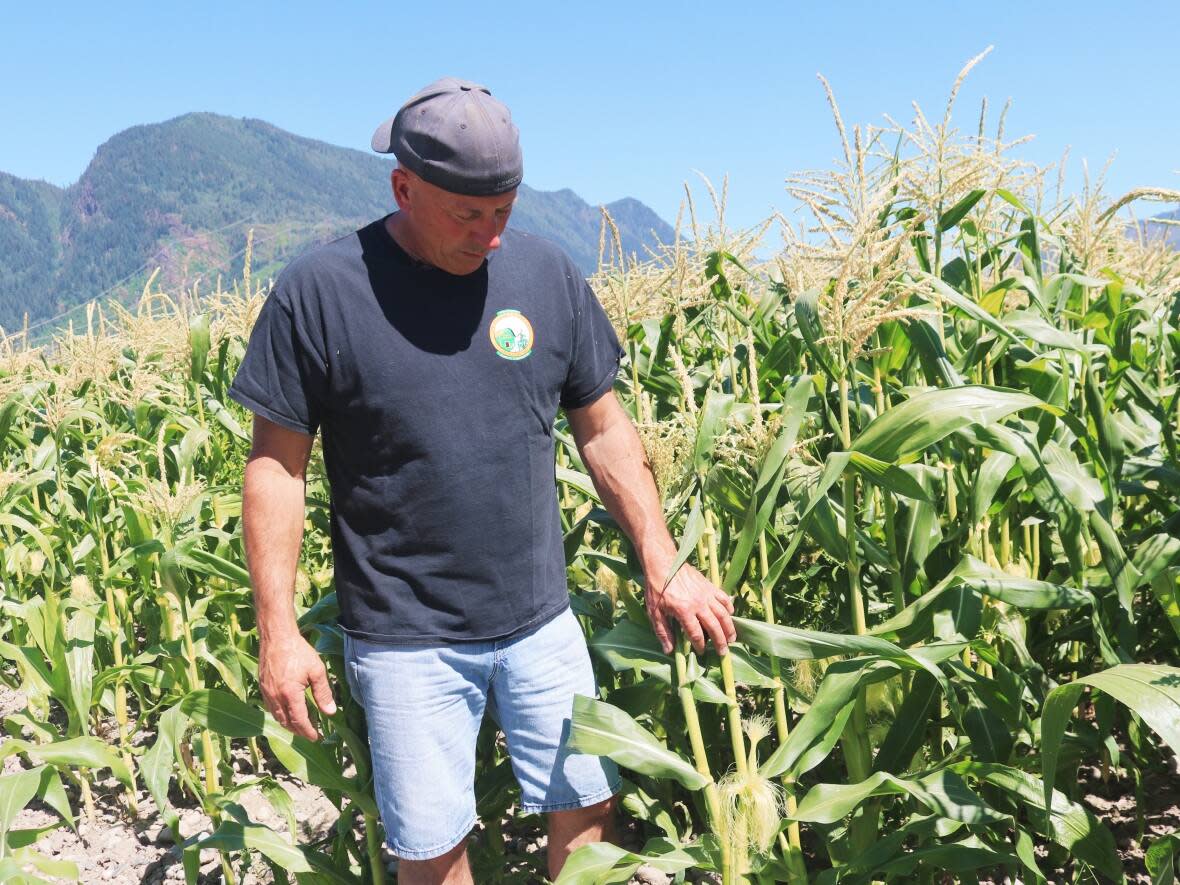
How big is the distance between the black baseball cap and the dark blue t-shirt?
29 centimetres

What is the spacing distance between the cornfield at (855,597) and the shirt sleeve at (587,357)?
0.18 metres

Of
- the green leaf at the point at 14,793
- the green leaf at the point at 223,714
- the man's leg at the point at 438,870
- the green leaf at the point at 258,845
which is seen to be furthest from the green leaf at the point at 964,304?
the green leaf at the point at 14,793

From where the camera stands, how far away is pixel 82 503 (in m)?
5.87

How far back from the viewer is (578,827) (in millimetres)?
2855

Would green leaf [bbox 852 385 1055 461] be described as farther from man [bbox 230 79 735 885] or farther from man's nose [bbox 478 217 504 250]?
man's nose [bbox 478 217 504 250]

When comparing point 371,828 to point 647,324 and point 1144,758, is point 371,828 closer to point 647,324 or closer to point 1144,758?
point 647,324

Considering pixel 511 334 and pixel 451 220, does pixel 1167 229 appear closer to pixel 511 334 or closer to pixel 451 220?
pixel 511 334

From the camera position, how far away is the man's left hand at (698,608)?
2.47 m

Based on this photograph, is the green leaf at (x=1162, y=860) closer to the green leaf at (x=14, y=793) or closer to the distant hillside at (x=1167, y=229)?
the distant hillside at (x=1167, y=229)

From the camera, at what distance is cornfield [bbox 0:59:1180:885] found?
247 centimetres

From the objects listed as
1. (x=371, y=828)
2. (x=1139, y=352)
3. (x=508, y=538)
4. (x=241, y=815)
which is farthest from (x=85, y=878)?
(x=1139, y=352)

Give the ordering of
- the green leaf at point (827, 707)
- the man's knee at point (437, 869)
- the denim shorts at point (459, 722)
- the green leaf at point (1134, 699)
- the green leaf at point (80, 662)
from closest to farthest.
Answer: the green leaf at point (1134, 699)
the green leaf at point (827, 707)
the denim shorts at point (459, 722)
the man's knee at point (437, 869)
the green leaf at point (80, 662)

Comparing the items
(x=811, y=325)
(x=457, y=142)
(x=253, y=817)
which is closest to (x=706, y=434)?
(x=811, y=325)

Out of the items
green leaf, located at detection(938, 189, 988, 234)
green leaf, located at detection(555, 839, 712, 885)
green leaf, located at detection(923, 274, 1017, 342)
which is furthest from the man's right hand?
green leaf, located at detection(938, 189, 988, 234)
